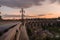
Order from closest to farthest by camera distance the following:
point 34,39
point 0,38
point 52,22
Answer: point 0,38, point 34,39, point 52,22

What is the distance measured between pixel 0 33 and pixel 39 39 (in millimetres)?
19407

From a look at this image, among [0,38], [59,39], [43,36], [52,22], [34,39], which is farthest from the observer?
[52,22]

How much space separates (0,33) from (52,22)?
75265mm

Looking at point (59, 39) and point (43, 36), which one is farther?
point (59, 39)

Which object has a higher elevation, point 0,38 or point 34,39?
point 0,38

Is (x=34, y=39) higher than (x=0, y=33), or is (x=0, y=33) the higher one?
(x=0, y=33)

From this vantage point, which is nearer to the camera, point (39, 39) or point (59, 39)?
point (39, 39)

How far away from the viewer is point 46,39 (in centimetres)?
2344

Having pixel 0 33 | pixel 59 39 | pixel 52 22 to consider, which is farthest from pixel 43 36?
pixel 52 22

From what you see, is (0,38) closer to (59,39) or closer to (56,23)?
(59,39)

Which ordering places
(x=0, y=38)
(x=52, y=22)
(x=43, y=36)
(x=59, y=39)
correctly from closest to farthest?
1. (x=0, y=38)
2. (x=43, y=36)
3. (x=59, y=39)
4. (x=52, y=22)

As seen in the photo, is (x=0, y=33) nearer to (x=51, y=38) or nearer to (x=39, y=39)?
(x=39, y=39)

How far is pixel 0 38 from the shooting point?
9.15ft

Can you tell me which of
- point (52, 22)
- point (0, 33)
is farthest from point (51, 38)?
point (52, 22)
